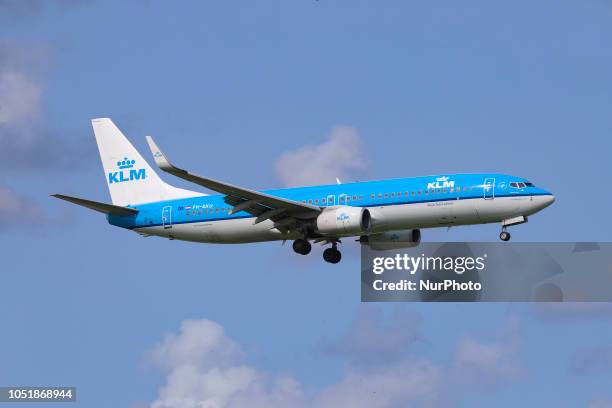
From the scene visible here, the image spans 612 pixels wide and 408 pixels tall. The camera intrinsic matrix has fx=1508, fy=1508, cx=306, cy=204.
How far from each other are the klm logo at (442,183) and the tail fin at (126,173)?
13851 mm

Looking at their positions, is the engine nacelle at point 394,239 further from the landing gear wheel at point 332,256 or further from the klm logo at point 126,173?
the klm logo at point 126,173

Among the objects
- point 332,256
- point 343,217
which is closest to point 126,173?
point 332,256

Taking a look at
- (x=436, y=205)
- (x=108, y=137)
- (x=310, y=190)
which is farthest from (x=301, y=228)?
(x=108, y=137)

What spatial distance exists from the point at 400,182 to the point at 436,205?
7.90 feet

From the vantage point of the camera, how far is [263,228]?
251 ft

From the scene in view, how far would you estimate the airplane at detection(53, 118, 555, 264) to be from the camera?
71.8 m

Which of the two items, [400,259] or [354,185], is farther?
[400,259]

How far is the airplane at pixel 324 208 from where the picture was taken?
71.8 metres

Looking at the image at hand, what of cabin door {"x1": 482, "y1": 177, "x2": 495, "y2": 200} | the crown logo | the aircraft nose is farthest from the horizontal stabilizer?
the aircraft nose

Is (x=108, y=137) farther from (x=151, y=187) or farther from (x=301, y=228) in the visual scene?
(x=301, y=228)

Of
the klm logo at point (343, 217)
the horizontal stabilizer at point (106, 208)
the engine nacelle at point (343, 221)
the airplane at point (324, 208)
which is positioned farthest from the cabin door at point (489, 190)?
the horizontal stabilizer at point (106, 208)

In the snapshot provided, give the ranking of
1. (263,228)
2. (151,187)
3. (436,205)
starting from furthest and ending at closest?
(151,187) → (263,228) → (436,205)

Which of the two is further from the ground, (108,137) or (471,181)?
(108,137)

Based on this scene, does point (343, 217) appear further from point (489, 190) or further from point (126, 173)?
point (126, 173)
